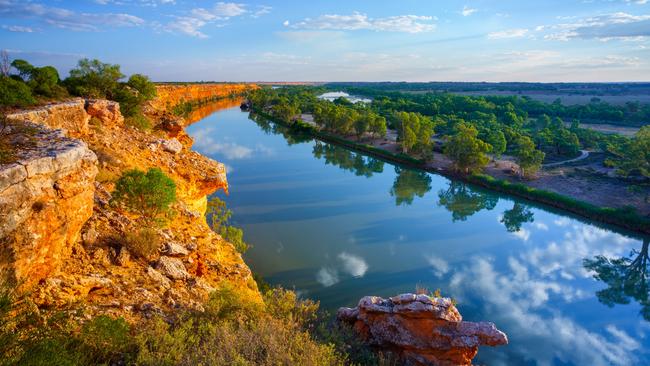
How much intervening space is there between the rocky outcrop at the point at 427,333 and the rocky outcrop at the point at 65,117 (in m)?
13.6

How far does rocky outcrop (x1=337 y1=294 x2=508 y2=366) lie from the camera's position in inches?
360

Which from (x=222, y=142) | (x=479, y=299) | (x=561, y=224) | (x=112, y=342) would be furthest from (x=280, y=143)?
(x=112, y=342)

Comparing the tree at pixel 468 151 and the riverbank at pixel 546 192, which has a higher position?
the tree at pixel 468 151

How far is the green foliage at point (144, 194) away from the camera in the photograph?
443 inches

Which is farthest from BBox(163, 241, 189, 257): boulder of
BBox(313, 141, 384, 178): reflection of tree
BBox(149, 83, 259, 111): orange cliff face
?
BBox(149, 83, 259, 111): orange cliff face

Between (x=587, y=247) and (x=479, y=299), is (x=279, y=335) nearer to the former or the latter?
(x=479, y=299)

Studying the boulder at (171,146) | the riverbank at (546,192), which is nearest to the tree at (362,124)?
the riverbank at (546,192)

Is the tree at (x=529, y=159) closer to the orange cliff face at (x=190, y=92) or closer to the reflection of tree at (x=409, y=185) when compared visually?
the reflection of tree at (x=409, y=185)

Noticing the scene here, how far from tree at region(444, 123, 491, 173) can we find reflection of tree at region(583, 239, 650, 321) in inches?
540

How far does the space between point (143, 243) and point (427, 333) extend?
7689 millimetres

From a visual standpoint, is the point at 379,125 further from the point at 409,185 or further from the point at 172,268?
the point at 172,268

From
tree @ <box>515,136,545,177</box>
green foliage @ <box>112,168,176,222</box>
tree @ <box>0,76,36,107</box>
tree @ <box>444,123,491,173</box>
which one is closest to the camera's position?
green foliage @ <box>112,168,176,222</box>

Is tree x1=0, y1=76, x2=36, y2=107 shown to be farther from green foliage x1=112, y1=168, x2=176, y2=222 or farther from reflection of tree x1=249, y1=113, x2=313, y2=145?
reflection of tree x1=249, y1=113, x2=313, y2=145

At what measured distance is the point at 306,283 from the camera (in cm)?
1650
